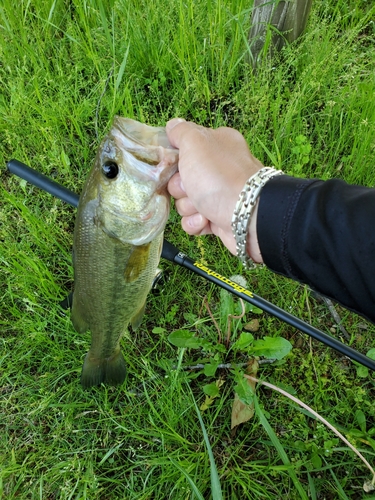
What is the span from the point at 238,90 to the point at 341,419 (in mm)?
2278

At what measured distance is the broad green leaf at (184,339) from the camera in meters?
2.37

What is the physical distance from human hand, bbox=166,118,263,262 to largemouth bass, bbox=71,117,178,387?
0.08 m

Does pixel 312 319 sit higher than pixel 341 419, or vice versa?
pixel 312 319

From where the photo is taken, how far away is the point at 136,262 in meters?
1.82

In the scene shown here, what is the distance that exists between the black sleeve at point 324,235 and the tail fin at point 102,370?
120cm

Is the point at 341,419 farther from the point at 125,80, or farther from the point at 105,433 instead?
the point at 125,80

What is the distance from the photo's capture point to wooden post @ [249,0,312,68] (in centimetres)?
250

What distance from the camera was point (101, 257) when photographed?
5.91 feet

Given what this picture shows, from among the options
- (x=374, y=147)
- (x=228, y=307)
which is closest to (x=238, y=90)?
(x=374, y=147)

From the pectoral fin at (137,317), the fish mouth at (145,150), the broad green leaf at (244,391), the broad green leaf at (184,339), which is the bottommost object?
the broad green leaf at (244,391)

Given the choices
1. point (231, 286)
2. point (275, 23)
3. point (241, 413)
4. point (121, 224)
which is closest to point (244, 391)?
point (241, 413)

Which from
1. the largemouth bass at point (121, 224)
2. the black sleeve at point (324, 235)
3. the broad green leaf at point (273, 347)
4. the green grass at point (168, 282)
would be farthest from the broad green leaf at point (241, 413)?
the black sleeve at point (324, 235)

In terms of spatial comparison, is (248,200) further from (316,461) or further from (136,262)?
(316,461)

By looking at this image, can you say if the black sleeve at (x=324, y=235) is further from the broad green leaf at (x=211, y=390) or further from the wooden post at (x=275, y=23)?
the wooden post at (x=275, y=23)
